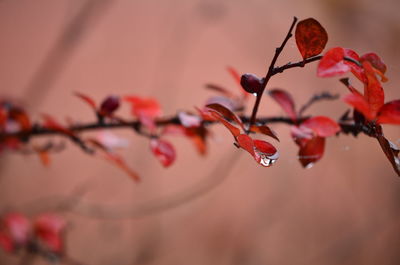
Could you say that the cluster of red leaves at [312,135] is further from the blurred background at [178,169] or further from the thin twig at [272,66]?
the blurred background at [178,169]

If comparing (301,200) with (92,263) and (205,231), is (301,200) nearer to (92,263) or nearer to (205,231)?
(205,231)

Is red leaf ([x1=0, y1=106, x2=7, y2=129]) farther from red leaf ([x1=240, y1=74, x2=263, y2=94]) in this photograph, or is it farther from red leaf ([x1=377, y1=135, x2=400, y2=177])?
red leaf ([x1=377, y1=135, x2=400, y2=177])

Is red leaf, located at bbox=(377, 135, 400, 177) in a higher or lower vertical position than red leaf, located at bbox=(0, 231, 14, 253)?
higher

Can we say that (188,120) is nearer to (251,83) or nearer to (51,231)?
(251,83)

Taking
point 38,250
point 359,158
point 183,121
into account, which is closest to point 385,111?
point 183,121

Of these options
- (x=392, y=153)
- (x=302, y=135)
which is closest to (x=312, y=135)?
(x=302, y=135)

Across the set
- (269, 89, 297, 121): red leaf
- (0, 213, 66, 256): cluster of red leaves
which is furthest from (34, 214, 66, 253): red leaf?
(269, 89, 297, 121): red leaf
